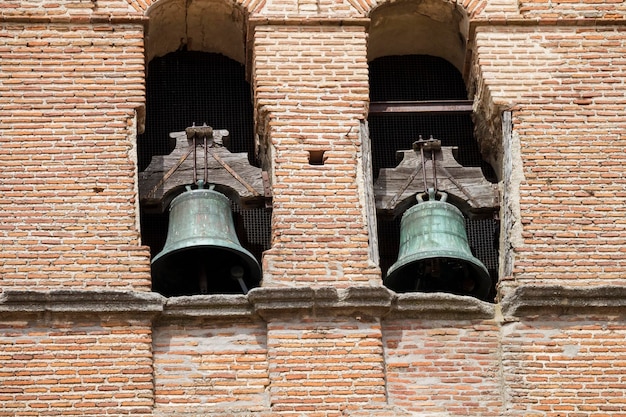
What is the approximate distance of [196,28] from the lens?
18.5m

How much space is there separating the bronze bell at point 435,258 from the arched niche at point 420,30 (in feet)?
5.34

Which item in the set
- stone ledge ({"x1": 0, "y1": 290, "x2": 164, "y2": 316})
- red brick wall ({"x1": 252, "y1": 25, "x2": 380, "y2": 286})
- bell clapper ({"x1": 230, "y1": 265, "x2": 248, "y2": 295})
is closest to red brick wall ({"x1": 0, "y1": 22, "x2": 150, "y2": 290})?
stone ledge ({"x1": 0, "y1": 290, "x2": 164, "y2": 316})

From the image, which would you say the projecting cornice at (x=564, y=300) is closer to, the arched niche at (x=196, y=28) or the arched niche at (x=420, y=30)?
the arched niche at (x=420, y=30)

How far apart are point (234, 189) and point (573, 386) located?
291 cm

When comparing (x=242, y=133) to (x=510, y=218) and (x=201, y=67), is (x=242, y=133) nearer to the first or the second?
(x=201, y=67)

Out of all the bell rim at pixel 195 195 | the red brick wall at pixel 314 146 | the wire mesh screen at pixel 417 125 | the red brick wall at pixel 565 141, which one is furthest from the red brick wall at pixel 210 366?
the red brick wall at pixel 565 141

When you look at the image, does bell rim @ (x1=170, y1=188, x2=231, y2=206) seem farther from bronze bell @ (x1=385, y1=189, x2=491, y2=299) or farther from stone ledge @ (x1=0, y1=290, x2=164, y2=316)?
bronze bell @ (x1=385, y1=189, x2=491, y2=299)

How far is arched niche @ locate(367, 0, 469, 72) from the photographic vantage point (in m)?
18.3

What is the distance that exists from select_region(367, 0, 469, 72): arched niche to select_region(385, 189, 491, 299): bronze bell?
5.34ft

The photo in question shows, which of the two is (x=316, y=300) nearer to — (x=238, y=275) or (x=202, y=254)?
(x=238, y=275)

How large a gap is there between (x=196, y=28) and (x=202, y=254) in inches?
86.1

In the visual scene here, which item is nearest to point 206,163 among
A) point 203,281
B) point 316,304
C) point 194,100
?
point 203,281

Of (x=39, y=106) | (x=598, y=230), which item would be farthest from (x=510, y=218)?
(x=39, y=106)

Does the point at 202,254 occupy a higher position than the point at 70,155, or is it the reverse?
the point at 70,155
